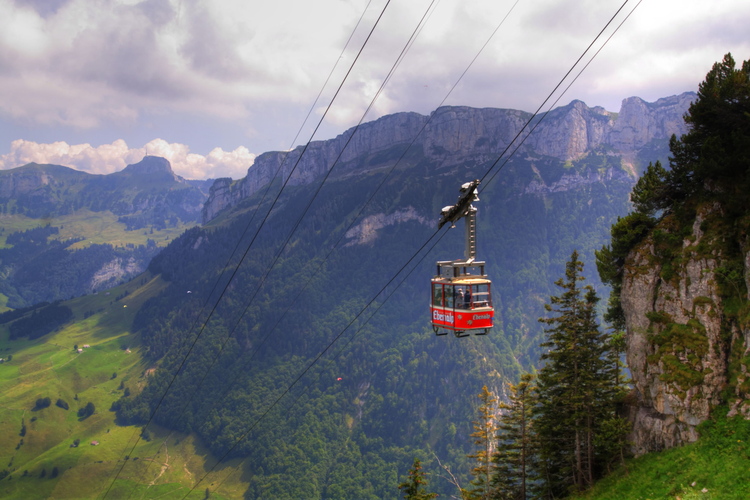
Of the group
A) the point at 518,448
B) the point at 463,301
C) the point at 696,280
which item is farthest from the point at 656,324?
the point at 518,448

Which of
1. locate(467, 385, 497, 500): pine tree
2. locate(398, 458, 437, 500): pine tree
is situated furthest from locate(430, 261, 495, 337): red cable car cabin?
locate(467, 385, 497, 500): pine tree

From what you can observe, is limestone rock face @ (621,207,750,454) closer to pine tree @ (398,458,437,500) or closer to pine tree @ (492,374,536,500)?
pine tree @ (492,374,536,500)

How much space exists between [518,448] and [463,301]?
2282cm

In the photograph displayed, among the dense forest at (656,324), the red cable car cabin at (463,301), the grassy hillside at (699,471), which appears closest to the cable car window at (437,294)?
the red cable car cabin at (463,301)

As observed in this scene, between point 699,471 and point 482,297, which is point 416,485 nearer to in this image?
point 482,297

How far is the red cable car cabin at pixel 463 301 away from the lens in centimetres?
2895

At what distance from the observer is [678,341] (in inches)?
1310

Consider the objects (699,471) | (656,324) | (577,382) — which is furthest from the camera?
(577,382)

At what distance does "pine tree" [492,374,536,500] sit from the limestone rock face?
8.85 meters

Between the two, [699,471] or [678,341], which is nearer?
[699,471]

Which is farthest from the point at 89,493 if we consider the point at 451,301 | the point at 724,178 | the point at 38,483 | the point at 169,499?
the point at 724,178

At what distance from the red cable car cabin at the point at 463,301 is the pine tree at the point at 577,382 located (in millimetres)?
8895

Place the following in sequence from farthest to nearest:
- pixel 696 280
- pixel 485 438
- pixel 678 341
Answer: pixel 485 438 < pixel 696 280 < pixel 678 341

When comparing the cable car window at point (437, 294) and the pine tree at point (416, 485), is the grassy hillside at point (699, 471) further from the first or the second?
the cable car window at point (437, 294)
